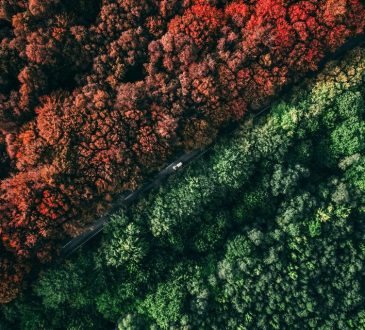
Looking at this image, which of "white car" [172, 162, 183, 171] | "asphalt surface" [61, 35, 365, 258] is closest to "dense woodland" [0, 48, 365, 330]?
"white car" [172, 162, 183, 171]

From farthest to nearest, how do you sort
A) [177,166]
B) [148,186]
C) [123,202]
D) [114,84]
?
[148,186] < [177,166] < [123,202] < [114,84]

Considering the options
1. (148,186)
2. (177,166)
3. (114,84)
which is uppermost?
(114,84)

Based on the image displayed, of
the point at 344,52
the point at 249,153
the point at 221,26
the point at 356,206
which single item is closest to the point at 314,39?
the point at 344,52

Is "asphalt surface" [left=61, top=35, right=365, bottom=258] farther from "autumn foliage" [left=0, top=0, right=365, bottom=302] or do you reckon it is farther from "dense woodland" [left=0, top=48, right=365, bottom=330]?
"autumn foliage" [left=0, top=0, right=365, bottom=302]

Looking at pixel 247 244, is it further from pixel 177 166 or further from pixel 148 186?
pixel 148 186

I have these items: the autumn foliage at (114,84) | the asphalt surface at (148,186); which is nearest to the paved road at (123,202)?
the asphalt surface at (148,186)

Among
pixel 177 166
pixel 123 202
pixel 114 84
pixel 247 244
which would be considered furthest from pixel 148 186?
pixel 247 244
